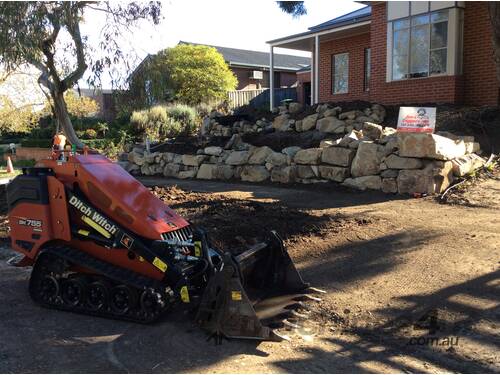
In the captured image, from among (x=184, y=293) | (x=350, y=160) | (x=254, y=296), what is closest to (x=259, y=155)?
(x=350, y=160)

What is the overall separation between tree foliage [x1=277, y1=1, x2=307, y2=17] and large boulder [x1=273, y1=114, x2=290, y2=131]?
187 inches

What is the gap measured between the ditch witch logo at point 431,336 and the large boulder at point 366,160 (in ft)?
18.5

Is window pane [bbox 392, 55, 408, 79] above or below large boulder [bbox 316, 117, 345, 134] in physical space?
above

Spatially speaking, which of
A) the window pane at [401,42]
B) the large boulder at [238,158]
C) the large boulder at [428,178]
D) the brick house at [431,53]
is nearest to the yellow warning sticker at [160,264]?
the large boulder at [428,178]

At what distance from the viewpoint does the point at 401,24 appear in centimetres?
1468

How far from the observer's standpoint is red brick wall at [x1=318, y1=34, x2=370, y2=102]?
1875 cm

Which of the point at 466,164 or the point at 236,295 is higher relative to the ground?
the point at 466,164

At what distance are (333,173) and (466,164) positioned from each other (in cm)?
261

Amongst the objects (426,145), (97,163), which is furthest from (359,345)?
(426,145)

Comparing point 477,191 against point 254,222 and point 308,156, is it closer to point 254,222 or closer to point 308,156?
point 308,156

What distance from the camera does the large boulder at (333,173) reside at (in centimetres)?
1038

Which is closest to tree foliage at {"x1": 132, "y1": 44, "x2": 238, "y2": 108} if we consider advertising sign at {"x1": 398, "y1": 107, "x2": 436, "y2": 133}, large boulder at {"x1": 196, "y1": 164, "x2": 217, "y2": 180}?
large boulder at {"x1": 196, "y1": 164, "x2": 217, "y2": 180}

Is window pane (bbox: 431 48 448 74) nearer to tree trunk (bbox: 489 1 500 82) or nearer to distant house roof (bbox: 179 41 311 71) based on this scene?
tree trunk (bbox: 489 1 500 82)

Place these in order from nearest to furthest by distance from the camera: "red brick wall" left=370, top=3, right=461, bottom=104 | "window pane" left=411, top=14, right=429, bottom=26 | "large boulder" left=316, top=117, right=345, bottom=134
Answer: "large boulder" left=316, top=117, right=345, bottom=134, "red brick wall" left=370, top=3, right=461, bottom=104, "window pane" left=411, top=14, right=429, bottom=26
